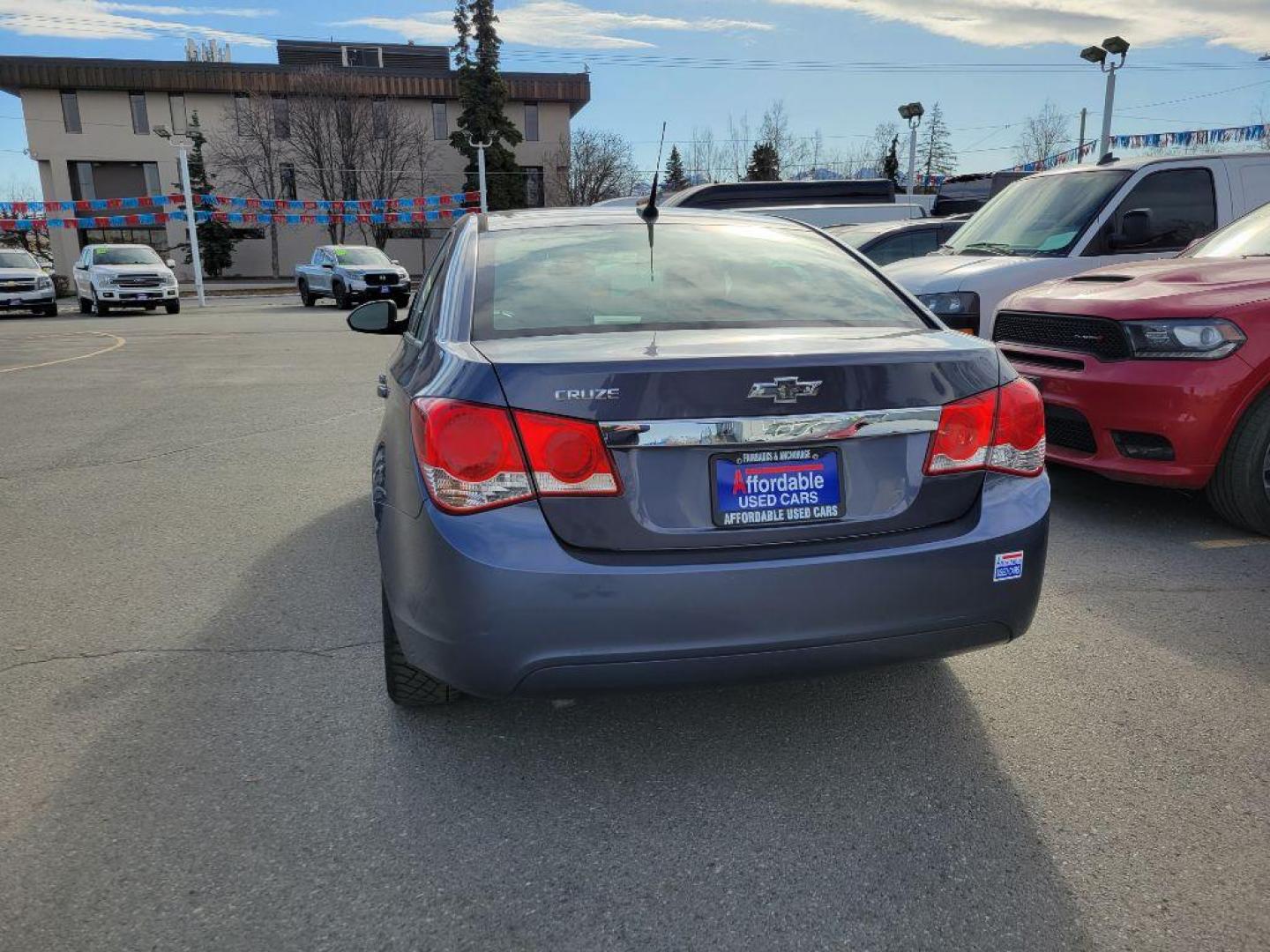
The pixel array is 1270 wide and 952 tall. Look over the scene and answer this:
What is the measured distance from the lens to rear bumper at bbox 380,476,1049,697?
234cm

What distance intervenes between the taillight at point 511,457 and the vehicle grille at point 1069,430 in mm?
3599

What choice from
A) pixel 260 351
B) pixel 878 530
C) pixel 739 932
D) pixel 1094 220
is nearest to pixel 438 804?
pixel 739 932

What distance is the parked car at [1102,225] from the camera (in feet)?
23.5

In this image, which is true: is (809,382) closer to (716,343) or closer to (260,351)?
(716,343)

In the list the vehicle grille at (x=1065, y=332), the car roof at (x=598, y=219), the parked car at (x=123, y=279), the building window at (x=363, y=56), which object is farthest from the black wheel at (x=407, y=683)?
the building window at (x=363, y=56)

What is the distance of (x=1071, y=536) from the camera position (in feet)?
16.2

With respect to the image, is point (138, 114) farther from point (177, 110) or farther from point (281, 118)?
point (281, 118)

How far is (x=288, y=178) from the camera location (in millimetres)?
54719

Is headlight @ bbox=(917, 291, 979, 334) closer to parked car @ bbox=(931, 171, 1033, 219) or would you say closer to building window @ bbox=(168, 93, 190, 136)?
parked car @ bbox=(931, 171, 1033, 219)

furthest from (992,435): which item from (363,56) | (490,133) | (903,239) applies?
(363,56)

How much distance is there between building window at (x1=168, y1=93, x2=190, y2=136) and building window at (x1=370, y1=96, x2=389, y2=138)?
403 inches

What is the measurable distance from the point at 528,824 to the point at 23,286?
26.8 meters

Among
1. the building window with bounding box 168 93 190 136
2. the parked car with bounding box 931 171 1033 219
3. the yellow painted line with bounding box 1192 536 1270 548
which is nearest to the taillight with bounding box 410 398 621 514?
the yellow painted line with bounding box 1192 536 1270 548

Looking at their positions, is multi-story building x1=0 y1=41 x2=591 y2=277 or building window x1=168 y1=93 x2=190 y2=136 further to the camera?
building window x1=168 y1=93 x2=190 y2=136
